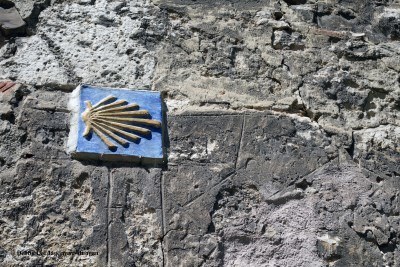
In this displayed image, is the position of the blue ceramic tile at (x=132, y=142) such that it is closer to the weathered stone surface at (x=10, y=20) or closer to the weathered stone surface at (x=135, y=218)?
the weathered stone surface at (x=135, y=218)

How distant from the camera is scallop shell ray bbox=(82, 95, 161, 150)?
6.66 feet

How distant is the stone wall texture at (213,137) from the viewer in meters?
1.96

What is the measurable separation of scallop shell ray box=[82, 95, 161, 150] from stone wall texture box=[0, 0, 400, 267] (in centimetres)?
8

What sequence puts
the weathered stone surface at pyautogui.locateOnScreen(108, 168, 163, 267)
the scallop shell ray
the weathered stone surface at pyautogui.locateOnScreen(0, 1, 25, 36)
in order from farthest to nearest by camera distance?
1. the weathered stone surface at pyautogui.locateOnScreen(0, 1, 25, 36)
2. the scallop shell ray
3. the weathered stone surface at pyautogui.locateOnScreen(108, 168, 163, 267)

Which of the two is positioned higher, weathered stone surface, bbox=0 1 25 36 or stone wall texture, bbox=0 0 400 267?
weathered stone surface, bbox=0 1 25 36

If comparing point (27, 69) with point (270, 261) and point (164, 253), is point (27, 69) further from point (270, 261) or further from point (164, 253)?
point (270, 261)

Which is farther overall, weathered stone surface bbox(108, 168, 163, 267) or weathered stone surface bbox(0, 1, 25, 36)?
weathered stone surface bbox(0, 1, 25, 36)

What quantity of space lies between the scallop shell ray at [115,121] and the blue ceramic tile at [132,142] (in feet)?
0.04

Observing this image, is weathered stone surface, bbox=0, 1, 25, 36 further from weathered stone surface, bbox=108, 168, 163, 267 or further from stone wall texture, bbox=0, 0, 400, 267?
weathered stone surface, bbox=108, 168, 163, 267

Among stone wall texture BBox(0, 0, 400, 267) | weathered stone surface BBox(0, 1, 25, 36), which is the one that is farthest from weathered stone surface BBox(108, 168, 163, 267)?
weathered stone surface BBox(0, 1, 25, 36)

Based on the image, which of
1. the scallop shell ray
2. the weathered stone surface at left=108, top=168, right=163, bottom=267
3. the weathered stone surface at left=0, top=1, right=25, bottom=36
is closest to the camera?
the weathered stone surface at left=108, top=168, right=163, bottom=267

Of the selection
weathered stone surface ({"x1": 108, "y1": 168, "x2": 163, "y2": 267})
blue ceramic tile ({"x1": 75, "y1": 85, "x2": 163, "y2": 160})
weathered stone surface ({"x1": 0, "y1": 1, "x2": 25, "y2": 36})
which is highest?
weathered stone surface ({"x1": 0, "y1": 1, "x2": 25, "y2": 36})

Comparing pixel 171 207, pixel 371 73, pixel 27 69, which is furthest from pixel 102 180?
pixel 371 73

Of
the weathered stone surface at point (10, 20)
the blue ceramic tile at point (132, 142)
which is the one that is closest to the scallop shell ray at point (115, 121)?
the blue ceramic tile at point (132, 142)
